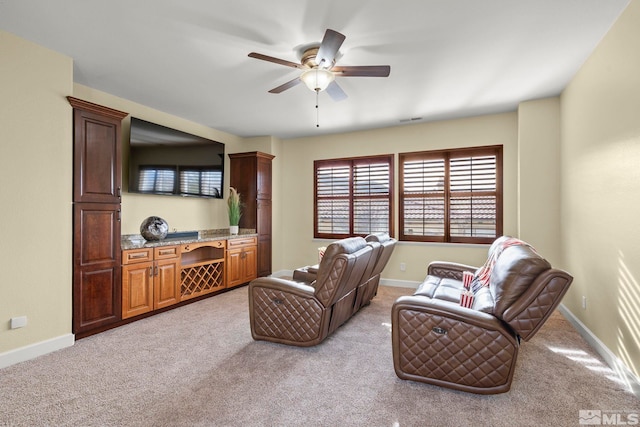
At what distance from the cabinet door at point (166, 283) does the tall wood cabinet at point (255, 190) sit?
169 centimetres

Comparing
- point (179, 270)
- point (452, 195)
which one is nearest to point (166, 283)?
point (179, 270)

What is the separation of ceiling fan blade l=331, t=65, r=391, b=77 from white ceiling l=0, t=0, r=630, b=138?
278 mm

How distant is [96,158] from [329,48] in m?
2.60

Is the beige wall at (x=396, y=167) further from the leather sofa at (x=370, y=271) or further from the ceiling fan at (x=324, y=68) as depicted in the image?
the ceiling fan at (x=324, y=68)

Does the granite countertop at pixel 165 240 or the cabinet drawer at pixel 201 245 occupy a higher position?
the granite countertop at pixel 165 240

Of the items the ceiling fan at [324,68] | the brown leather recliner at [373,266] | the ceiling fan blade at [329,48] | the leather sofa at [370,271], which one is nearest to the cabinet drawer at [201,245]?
the leather sofa at [370,271]

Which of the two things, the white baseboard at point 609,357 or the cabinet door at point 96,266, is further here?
the cabinet door at point 96,266

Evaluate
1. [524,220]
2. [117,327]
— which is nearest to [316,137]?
[524,220]

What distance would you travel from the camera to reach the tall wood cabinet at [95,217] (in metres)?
2.99

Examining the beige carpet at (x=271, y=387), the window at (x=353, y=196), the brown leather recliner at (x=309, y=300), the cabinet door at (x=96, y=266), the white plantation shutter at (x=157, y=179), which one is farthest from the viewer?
the window at (x=353, y=196)

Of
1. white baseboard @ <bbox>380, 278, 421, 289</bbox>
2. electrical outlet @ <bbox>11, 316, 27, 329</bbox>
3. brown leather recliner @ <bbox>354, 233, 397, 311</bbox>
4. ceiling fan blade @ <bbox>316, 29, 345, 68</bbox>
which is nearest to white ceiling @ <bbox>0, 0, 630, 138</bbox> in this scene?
ceiling fan blade @ <bbox>316, 29, 345, 68</bbox>

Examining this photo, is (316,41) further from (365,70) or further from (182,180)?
(182,180)

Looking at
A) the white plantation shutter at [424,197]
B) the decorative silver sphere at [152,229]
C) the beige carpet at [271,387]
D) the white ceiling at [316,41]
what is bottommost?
the beige carpet at [271,387]

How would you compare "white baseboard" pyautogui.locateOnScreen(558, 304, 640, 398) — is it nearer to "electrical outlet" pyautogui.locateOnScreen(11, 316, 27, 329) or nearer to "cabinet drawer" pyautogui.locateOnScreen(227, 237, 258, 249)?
"cabinet drawer" pyautogui.locateOnScreen(227, 237, 258, 249)
